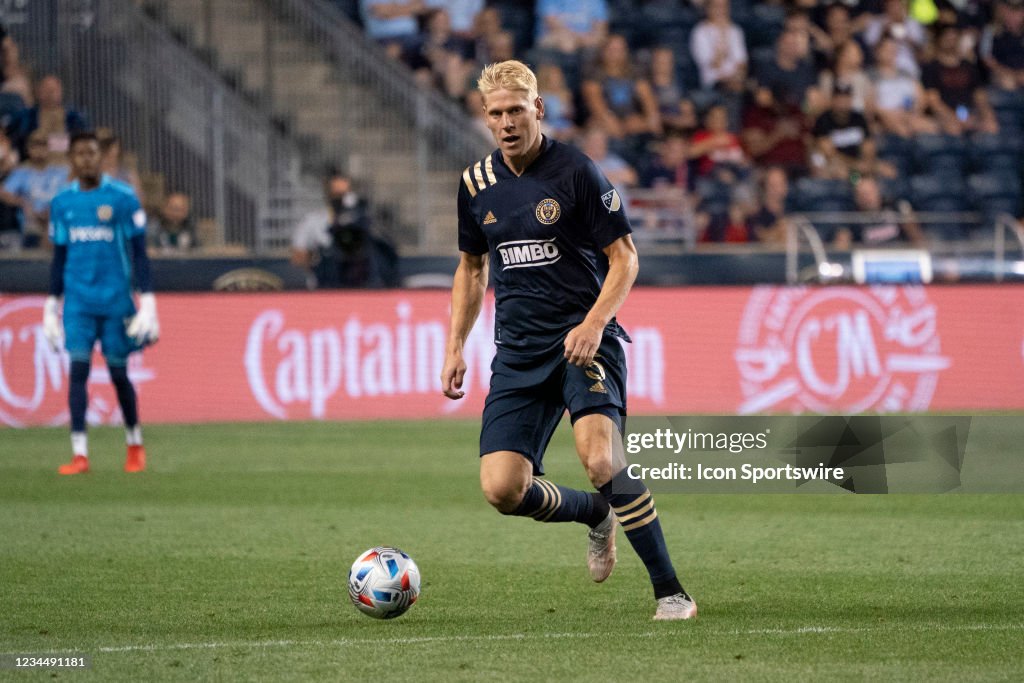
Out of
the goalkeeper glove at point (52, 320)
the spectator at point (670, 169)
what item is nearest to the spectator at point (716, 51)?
the spectator at point (670, 169)

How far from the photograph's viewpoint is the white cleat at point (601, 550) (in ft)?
21.5

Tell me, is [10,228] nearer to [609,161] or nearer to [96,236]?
[96,236]

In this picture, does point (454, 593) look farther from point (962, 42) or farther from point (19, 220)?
point (962, 42)

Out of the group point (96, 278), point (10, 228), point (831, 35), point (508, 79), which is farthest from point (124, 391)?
point (831, 35)

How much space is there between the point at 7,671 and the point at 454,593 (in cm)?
210

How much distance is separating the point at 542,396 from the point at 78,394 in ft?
20.2

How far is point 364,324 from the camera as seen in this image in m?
15.6

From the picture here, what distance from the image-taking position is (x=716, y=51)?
20578 mm

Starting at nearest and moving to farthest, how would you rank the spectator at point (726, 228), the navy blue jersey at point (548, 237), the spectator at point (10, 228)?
the navy blue jersey at point (548, 237), the spectator at point (10, 228), the spectator at point (726, 228)

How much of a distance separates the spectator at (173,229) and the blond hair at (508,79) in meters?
11.7

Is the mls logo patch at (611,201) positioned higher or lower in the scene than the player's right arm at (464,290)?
higher

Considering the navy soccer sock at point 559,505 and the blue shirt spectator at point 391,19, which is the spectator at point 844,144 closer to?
the blue shirt spectator at point 391,19

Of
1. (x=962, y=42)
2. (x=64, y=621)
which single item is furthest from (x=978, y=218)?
(x=64, y=621)
